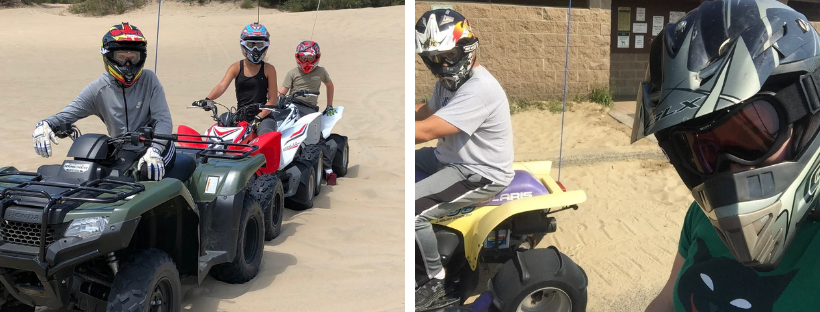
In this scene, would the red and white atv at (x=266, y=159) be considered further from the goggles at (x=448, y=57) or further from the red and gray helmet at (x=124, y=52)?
the goggles at (x=448, y=57)

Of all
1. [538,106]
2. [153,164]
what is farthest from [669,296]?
[538,106]

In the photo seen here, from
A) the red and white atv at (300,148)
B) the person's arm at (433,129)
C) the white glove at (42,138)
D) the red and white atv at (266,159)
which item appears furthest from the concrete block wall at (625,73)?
the white glove at (42,138)

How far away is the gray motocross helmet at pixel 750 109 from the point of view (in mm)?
1042

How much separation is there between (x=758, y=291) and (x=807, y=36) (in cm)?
45

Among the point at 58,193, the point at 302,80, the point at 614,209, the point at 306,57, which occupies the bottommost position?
the point at 614,209

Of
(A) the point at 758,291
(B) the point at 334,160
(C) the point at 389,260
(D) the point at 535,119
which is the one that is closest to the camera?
(A) the point at 758,291

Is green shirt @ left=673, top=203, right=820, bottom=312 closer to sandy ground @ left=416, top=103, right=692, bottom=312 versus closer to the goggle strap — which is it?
the goggle strap

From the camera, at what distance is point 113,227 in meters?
2.68

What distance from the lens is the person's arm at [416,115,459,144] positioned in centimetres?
335

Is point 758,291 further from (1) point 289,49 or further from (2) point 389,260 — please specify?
(1) point 289,49

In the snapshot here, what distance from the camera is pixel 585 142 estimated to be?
8398 mm

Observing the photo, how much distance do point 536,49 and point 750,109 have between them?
9.03 m

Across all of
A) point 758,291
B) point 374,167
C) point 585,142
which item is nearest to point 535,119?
point 585,142

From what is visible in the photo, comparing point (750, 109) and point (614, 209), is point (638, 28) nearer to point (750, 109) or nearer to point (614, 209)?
point (614, 209)
